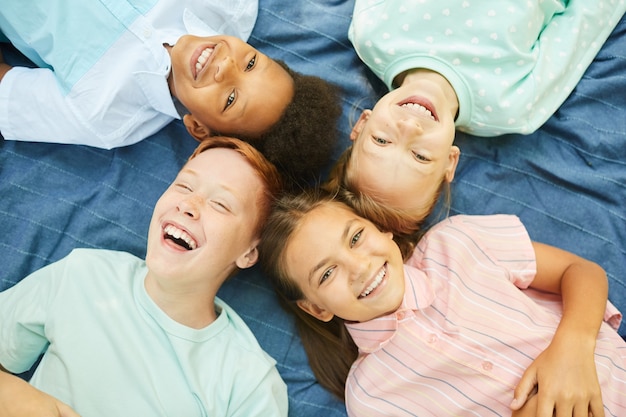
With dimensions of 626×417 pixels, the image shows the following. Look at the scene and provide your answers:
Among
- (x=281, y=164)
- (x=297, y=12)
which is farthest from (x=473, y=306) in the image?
(x=297, y=12)

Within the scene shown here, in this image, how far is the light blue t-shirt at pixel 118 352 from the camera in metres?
1.35

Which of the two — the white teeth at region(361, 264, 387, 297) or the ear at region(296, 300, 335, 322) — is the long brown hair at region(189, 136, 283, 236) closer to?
the ear at region(296, 300, 335, 322)

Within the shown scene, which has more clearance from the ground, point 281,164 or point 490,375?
point 281,164

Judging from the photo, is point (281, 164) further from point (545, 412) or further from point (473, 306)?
point (545, 412)

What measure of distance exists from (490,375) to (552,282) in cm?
32

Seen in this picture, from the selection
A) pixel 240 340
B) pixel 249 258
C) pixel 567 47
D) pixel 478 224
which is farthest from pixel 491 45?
pixel 240 340

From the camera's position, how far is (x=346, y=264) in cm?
128

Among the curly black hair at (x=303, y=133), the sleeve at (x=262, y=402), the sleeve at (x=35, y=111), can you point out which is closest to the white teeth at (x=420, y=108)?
the curly black hair at (x=303, y=133)

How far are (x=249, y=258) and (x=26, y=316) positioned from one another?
0.57m

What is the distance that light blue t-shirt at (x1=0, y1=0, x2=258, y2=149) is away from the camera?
1.50 m

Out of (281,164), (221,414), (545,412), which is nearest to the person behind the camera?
(545,412)

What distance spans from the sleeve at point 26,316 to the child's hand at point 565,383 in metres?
1.18

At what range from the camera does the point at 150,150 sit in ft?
5.37

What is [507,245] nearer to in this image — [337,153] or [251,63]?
[337,153]
